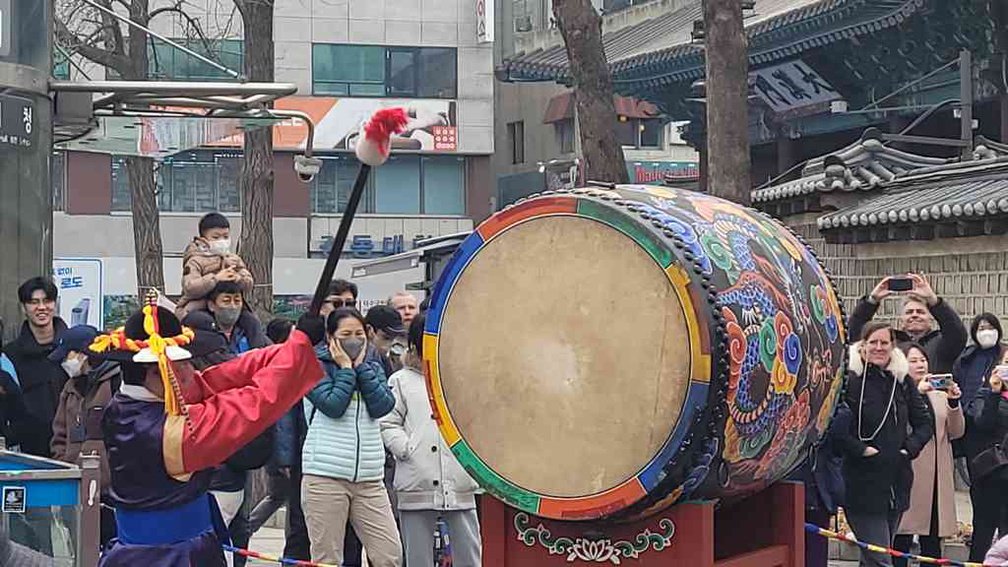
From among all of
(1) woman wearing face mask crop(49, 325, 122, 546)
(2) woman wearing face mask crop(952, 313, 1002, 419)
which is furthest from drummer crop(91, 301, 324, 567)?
(2) woman wearing face mask crop(952, 313, 1002, 419)

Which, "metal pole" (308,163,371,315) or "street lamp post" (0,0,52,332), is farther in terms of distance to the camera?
"street lamp post" (0,0,52,332)

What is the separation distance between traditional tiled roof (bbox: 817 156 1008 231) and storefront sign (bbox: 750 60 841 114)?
7477 mm

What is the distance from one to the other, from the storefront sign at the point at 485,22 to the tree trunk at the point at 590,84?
27.1 metres

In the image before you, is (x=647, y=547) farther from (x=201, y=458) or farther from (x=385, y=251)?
(x=385, y=251)

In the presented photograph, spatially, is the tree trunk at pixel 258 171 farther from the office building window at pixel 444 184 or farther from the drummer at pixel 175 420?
the office building window at pixel 444 184

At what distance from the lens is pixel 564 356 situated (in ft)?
18.4

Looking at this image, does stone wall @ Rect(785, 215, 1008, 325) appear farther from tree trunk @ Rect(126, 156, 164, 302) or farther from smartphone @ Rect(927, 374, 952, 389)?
tree trunk @ Rect(126, 156, 164, 302)

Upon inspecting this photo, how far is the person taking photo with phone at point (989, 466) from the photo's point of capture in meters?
9.63

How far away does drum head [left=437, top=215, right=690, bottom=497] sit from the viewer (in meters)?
5.43

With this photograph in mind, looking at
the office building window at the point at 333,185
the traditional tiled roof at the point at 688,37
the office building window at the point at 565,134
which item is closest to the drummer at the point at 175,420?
the traditional tiled roof at the point at 688,37

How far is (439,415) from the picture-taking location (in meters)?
5.92

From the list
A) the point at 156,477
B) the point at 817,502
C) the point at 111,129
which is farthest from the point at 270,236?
the point at 156,477

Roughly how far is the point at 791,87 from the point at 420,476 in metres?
17.7

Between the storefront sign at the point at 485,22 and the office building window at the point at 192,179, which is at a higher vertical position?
the storefront sign at the point at 485,22
